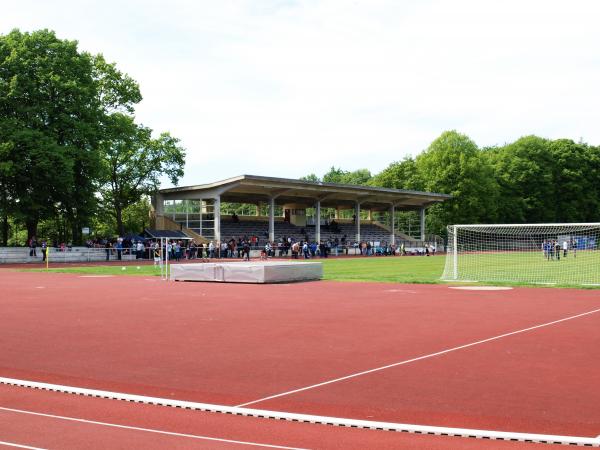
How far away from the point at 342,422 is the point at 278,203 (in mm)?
70199

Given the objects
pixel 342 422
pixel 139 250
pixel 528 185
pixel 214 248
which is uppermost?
pixel 528 185

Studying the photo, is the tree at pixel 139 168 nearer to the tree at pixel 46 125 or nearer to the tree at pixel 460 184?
the tree at pixel 46 125

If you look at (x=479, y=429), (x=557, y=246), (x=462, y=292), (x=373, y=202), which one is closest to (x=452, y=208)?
(x=373, y=202)

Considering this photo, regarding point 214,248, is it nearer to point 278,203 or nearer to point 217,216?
point 217,216

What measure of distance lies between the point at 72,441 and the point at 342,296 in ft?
51.5

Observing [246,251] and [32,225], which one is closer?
[32,225]

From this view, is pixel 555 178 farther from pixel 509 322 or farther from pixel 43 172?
pixel 509 322

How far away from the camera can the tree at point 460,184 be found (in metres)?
93.2

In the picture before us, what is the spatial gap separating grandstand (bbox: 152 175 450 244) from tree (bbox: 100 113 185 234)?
2294mm

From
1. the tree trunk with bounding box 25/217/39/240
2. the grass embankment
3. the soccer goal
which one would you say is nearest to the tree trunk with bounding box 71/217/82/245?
the tree trunk with bounding box 25/217/39/240

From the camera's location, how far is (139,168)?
65.3 m

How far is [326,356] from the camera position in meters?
10.5

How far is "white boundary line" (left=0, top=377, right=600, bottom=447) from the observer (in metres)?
6.08

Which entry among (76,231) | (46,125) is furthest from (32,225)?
(46,125)
